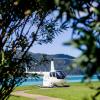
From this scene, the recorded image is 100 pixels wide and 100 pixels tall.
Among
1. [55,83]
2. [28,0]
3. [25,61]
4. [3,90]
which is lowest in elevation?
[55,83]

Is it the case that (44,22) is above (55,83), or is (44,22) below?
above

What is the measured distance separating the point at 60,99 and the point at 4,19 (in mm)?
20724

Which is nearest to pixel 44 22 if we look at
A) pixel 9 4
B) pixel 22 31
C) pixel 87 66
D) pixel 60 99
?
pixel 22 31

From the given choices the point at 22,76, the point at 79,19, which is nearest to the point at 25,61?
the point at 22,76

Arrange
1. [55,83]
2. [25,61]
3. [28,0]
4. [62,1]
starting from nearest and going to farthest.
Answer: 1. [62,1]
2. [28,0]
3. [25,61]
4. [55,83]

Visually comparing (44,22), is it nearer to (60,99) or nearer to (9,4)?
(9,4)

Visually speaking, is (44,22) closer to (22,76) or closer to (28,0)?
(22,76)

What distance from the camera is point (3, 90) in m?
8.05

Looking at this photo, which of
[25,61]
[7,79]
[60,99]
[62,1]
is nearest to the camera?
[62,1]

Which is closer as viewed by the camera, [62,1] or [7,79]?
[62,1]

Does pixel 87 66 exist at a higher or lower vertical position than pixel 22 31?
lower

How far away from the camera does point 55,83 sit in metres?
48.5

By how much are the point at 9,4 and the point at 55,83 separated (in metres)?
42.1

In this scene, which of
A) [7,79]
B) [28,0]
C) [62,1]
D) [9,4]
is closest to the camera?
[62,1]
